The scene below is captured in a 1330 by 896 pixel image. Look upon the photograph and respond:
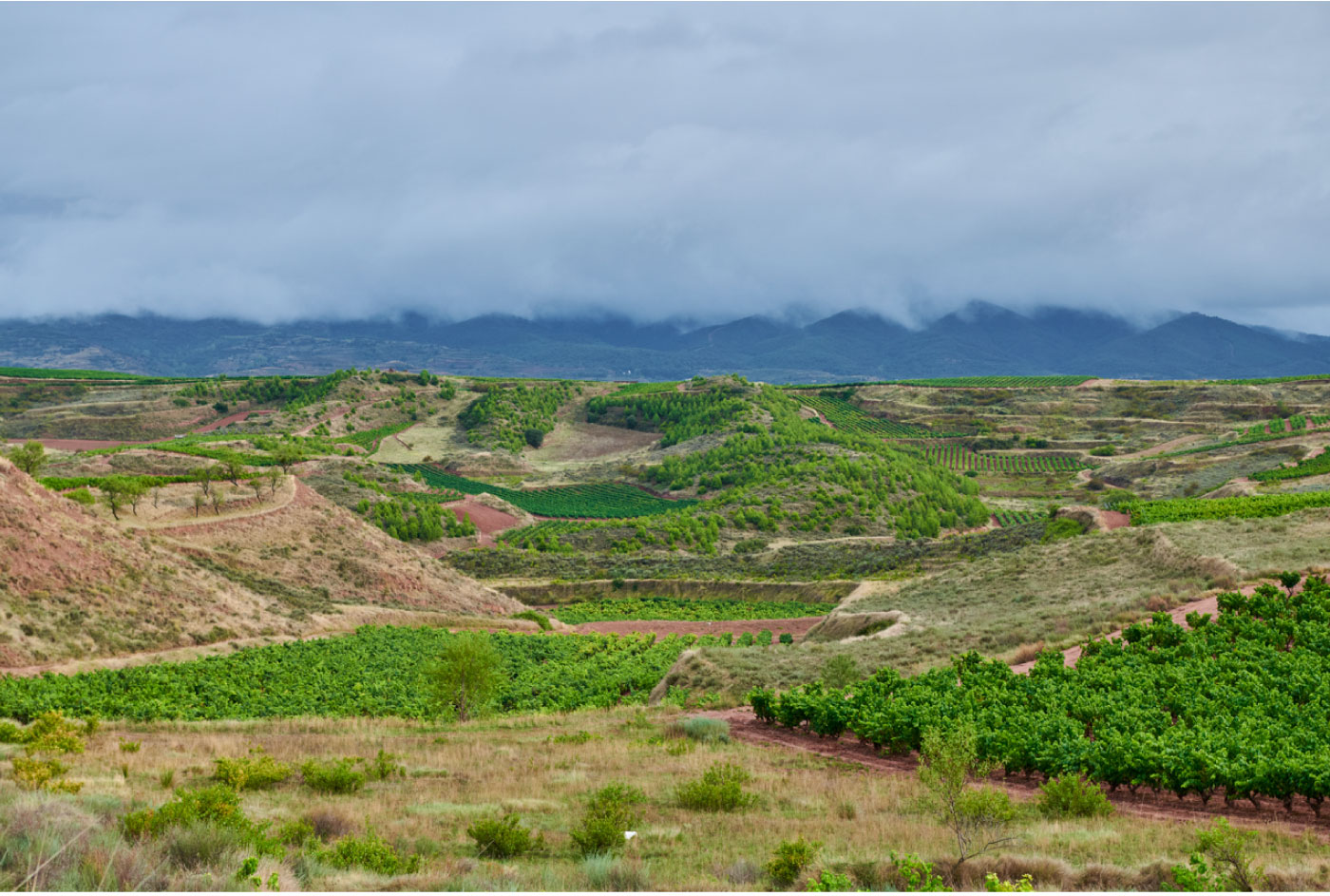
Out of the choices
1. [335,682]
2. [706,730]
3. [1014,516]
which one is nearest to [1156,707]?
[706,730]

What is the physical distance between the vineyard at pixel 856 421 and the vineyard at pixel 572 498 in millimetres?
50560

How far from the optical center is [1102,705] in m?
18.3

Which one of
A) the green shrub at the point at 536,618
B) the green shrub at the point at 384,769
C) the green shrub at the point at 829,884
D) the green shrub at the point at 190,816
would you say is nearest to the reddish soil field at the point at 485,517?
the green shrub at the point at 536,618

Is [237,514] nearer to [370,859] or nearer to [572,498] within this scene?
[370,859]

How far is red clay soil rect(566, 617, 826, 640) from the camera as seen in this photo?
1897 inches

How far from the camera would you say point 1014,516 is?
99062 mm

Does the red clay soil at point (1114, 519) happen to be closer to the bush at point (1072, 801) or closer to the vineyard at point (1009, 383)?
the bush at point (1072, 801)

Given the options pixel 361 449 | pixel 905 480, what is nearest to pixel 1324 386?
pixel 905 480

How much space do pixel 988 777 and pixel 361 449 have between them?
124641mm

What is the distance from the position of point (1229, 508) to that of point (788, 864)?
4684 cm

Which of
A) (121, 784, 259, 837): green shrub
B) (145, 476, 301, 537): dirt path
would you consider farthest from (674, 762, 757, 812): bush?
(145, 476, 301, 537): dirt path

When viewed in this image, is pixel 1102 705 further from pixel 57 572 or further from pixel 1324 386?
pixel 1324 386

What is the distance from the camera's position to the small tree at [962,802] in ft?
37.3

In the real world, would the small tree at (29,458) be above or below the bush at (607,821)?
above
